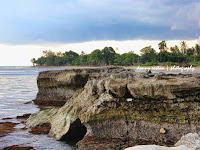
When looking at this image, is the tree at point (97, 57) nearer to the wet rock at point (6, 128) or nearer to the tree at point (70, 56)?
the tree at point (70, 56)

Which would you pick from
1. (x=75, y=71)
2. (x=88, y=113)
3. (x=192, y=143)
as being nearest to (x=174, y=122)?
(x=192, y=143)

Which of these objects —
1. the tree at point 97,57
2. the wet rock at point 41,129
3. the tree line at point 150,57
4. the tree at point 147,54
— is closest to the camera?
the wet rock at point 41,129

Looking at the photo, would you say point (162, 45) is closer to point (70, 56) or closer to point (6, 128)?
point (70, 56)

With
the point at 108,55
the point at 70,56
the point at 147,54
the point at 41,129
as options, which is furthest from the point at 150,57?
the point at 41,129

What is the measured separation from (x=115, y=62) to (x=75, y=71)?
12928 cm

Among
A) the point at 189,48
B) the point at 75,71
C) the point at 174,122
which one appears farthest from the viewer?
the point at 189,48

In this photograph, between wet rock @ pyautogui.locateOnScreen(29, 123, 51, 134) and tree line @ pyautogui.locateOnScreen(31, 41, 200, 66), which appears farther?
tree line @ pyautogui.locateOnScreen(31, 41, 200, 66)

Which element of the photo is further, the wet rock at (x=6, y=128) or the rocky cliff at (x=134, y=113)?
the wet rock at (x=6, y=128)

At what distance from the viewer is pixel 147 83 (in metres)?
5.87

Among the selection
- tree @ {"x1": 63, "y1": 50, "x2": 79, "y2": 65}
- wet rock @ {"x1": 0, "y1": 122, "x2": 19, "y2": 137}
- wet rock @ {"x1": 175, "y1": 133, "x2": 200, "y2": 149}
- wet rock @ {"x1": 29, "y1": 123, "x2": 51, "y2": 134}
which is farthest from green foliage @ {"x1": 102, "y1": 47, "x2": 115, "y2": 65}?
wet rock @ {"x1": 175, "y1": 133, "x2": 200, "y2": 149}

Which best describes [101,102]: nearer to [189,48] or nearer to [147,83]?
[147,83]

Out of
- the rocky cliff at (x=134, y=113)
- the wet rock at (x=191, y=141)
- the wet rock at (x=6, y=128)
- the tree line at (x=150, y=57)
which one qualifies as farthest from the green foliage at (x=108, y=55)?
the wet rock at (x=191, y=141)

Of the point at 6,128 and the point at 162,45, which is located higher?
the point at 162,45

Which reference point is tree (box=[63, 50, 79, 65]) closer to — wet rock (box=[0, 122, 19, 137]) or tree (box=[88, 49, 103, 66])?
tree (box=[88, 49, 103, 66])
